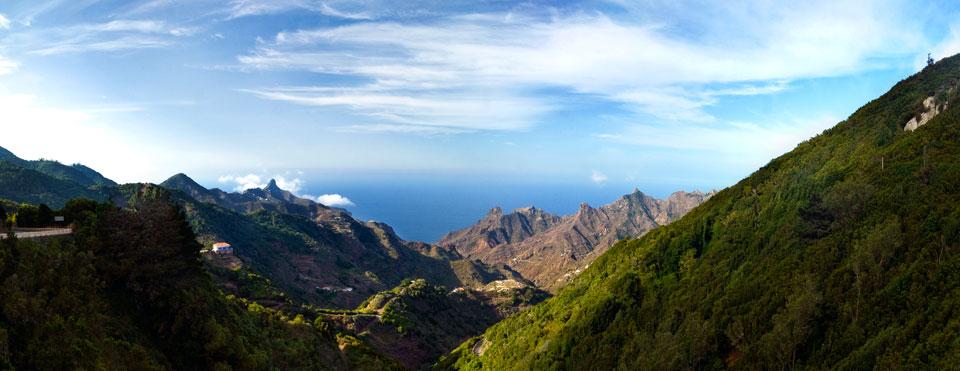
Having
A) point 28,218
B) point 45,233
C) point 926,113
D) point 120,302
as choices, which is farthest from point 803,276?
point 28,218

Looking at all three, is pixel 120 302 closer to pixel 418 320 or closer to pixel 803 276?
pixel 803 276

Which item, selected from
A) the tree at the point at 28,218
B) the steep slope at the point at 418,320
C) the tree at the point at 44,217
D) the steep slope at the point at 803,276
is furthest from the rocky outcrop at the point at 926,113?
the tree at the point at 28,218

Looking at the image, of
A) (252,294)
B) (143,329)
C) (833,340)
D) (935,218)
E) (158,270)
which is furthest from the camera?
(252,294)

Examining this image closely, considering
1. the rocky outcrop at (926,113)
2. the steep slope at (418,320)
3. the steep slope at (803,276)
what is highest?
the rocky outcrop at (926,113)

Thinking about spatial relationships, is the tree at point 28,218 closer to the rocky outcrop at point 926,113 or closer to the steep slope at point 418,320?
the steep slope at point 418,320

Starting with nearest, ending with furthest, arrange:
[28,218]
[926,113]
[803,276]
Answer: [28,218]
[803,276]
[926,113]

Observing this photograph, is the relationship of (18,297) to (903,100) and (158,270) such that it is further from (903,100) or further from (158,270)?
(903,100)

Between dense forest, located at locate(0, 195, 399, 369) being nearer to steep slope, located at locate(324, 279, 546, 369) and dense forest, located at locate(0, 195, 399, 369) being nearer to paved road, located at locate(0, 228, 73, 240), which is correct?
paved road, located at locate(0, 228, 73, 240)

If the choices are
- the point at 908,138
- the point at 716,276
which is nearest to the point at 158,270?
the point at 716,276
